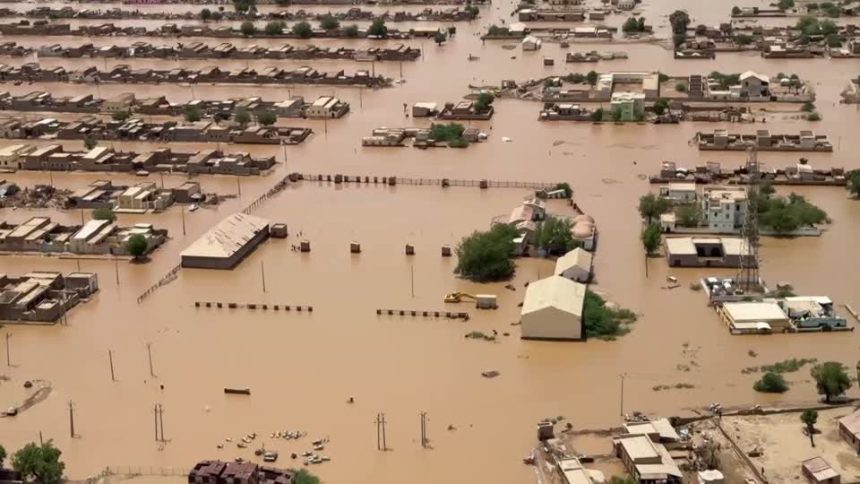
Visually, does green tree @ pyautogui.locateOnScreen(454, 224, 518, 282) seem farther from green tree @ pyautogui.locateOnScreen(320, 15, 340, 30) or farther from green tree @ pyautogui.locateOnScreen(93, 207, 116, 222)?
green tree @ pyautogui.locateOnScreen(320, 15, 340, 30)

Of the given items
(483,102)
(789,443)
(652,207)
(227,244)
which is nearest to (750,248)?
(652,207)

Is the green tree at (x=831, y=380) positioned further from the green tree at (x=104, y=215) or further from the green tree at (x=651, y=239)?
the green tree at (x=104, y=215)

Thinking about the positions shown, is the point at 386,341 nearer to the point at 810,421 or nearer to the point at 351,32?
the point at 810,421

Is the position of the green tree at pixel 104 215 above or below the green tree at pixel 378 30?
below

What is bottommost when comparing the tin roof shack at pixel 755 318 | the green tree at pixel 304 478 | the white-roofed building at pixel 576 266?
the green tree at pixel 304 478

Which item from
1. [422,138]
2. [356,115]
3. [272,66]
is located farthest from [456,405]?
[272,66]

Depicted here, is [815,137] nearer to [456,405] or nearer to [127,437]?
[456,405]

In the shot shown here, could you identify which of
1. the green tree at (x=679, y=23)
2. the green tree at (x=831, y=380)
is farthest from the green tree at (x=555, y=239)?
the green tree at (x=679, y=23)
